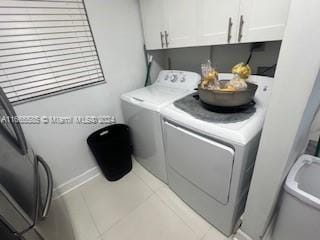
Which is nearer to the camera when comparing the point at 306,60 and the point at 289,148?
the point at 306,60

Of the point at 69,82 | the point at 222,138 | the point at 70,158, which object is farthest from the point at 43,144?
the point at 222,138

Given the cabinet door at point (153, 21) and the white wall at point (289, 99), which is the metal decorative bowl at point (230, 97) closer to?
the white wall at point (289, 99)

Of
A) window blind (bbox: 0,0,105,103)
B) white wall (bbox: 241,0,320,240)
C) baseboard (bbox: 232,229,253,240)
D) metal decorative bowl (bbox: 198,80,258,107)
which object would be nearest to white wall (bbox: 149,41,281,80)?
metal decorative bowl (bbox: 198,80,258,107)

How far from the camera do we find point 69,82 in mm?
1551

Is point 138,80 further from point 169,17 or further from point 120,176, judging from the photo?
point 120,176

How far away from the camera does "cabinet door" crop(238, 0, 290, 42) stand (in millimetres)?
867

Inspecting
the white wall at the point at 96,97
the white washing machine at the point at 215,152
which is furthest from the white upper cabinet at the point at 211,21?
the white washing machine at the point at 215,152

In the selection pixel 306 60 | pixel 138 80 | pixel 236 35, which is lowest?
pixel 138 80

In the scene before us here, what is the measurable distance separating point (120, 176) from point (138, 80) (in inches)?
46.5

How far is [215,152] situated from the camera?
0.97 m

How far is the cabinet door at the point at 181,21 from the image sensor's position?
127 centimetres

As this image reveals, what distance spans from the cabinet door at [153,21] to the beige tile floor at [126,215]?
4.99ft

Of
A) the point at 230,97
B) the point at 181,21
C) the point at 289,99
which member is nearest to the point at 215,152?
the point at 230,97

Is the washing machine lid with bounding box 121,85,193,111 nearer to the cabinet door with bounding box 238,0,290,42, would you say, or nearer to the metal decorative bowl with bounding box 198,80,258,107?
the metal decorative bowl with bounding box 198,80,258,107
